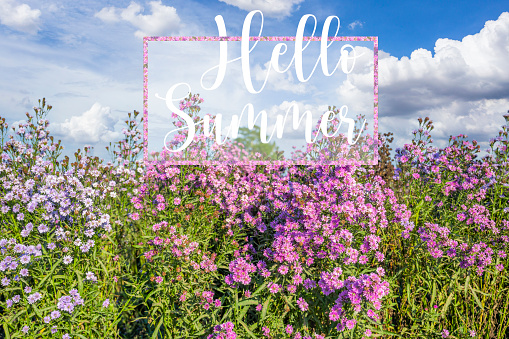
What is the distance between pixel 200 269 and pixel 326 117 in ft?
9.64

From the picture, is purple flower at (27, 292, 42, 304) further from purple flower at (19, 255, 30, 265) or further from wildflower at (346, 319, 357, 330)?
wildflower at (346, 319, 357, 330)

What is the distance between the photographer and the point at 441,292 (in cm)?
402

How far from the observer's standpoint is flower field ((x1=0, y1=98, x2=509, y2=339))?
133 inches

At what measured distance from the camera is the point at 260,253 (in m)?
4.23

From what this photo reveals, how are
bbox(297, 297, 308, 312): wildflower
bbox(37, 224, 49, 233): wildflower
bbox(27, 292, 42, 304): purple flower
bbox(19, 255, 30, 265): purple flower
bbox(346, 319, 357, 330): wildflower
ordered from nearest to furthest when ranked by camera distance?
bbox(346, 319, 357, 330): wildflower, bbox(297, 297, 308, 312): wildflower, bbox(27, 292, 42, 304): purple flower, bbox(19, 255, 30, 265): purple flower, bbox(37, 224, 49, 233): wildflower

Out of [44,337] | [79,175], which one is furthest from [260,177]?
[44,337]

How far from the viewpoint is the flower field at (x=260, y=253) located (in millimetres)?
3385

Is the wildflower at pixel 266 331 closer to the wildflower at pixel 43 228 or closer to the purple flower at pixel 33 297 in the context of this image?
the purple flower at pixel 33 297

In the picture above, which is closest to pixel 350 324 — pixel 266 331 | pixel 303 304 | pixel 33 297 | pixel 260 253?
pixel 303 304

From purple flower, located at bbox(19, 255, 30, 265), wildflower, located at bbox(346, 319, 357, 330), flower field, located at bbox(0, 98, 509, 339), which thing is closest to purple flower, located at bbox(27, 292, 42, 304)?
flower field, located at bbox(0, 98, 509, 339)

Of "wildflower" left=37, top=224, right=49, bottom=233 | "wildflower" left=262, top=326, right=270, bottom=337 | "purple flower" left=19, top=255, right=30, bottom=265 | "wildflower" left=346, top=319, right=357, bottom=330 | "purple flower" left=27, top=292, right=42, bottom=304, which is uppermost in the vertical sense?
"wildflower" left=37, top=224, right=49, bottom=233

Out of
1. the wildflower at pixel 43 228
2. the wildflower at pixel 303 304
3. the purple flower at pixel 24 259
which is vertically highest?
the wildflower at pixel 43 228

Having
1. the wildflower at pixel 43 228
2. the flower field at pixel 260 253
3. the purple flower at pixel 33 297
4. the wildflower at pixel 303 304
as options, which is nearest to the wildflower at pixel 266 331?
the flower field at pixel 260 253

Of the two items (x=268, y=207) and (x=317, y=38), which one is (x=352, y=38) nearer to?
(x=317, y=38)
